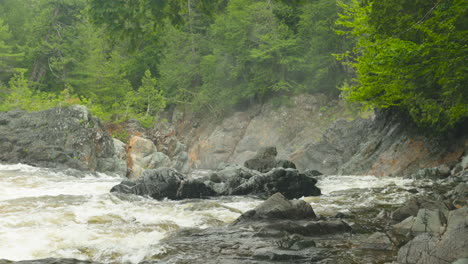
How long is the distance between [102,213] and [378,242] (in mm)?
6387

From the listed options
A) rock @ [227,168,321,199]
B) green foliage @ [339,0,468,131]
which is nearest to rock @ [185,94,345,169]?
rock @ [227,168,321,199]

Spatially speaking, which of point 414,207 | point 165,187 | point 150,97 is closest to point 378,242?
point 414,207

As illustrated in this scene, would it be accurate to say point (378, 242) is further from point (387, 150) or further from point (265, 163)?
point (265, 163)

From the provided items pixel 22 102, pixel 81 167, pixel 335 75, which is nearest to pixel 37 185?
pixel 81 167

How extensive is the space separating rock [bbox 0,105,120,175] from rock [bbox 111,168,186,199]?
7.46m

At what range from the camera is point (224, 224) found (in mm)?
9195

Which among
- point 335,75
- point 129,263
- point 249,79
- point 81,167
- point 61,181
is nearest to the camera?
point 129,263

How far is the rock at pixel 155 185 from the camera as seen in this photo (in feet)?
44.7

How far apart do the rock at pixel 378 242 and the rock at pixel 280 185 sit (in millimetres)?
6686

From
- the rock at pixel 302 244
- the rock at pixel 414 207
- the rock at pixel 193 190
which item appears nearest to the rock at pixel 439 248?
the rock at pixel 302 244

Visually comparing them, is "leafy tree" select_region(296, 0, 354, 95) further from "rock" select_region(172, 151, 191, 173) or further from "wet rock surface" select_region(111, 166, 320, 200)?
"wet rock surface" select_region(111, 166, 320, 200)

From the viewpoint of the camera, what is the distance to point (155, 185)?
13.9 m

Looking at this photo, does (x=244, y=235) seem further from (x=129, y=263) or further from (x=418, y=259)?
(x=418, y=259)

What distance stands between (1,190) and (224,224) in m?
7.90
